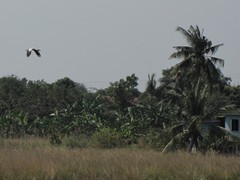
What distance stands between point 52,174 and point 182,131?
20548mm

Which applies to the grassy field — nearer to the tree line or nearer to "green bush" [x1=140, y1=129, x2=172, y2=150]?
the tree line

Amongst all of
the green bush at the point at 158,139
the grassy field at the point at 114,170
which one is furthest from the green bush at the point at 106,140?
the grassy field at the point at 114,170

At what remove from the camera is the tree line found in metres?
31.9

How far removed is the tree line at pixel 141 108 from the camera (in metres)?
31.9

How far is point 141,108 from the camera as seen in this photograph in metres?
47.8

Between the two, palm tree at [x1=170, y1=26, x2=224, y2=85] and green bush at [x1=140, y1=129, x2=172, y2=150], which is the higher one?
palm tree at [x1=170, y1=26, x2=224, y2=85]

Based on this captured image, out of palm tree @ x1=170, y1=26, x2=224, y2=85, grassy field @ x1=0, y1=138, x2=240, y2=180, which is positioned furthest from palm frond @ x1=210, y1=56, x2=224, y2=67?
grassy field @ x1=0, y1=138, x2=240, y2=180

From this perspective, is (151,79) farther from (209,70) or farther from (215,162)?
(215,162)

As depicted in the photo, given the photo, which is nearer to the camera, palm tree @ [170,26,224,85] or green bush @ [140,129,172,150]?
green bush @ [140,129,172,150]

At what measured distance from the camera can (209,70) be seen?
153 feet

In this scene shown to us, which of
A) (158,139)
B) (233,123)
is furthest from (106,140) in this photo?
(233,123)

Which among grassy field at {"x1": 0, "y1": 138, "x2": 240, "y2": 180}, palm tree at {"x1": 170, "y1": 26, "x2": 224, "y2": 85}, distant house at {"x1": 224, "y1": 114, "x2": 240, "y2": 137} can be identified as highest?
palm tree at {"x1": 170, "y1": 26, "x2": 224, "y2": 85}

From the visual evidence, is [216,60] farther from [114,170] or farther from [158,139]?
[114,170]

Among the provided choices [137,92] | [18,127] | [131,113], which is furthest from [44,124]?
[137,92]
